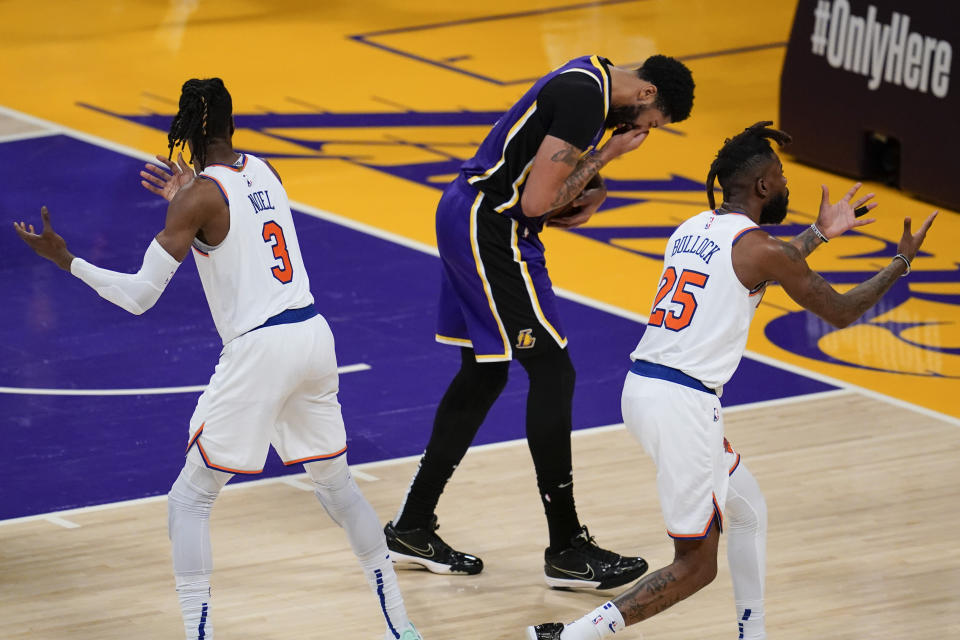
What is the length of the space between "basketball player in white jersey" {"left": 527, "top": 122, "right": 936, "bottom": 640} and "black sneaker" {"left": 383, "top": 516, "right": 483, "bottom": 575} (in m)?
1.20

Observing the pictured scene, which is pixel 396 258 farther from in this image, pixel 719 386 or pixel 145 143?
pixel 719 386

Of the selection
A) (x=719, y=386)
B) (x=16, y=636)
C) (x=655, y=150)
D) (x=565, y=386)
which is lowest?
(x=655, y=150)

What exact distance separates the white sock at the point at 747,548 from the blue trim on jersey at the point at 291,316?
4.83 ft

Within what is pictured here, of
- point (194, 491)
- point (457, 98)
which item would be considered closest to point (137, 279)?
point (194, 491)

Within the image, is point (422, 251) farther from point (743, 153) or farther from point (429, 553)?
point (743, 153)

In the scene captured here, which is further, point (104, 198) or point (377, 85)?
point (377, 85)

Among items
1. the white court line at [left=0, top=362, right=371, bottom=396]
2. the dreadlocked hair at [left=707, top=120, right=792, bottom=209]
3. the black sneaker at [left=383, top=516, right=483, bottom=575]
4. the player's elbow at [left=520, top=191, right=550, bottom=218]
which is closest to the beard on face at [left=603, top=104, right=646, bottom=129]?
the player's elbow at [left=520, top=191, right=550, bottom=218]

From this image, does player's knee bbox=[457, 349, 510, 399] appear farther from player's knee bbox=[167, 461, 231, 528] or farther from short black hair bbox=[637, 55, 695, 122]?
player's knee bbox=[167, 461, 231, 528]

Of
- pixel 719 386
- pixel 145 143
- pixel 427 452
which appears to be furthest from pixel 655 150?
pixel 719 386

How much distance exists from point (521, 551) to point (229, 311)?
1877 millimetres

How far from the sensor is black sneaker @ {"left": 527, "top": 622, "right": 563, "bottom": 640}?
5.83 metres

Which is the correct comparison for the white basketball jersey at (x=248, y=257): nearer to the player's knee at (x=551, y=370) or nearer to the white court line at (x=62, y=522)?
the player's knee at (x=551, y=370)

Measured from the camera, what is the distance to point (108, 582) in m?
6.55

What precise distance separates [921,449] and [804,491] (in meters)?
0.78
